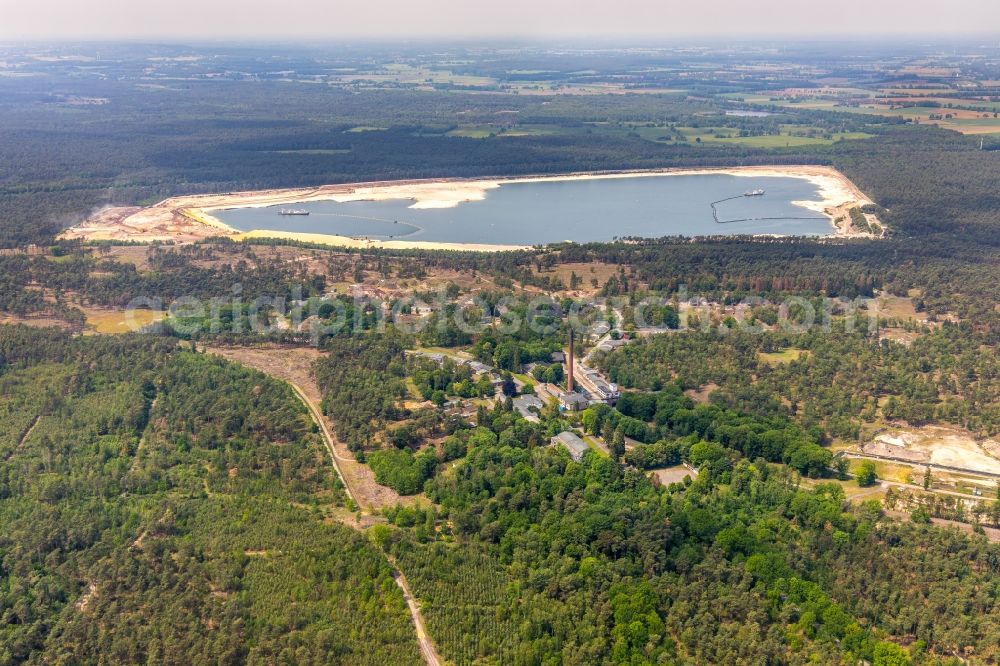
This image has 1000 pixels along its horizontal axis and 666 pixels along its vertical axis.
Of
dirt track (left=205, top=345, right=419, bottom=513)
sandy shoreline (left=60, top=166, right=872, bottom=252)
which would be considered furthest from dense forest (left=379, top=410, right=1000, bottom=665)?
sandy shoreline (left=60, top=166, right=872, bottom=252)

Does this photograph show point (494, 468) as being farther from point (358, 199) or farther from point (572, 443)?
point (358, 199)

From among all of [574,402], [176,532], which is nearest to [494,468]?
[574,402]

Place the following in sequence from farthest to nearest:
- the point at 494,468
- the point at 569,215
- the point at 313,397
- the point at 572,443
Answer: the point at 569,215, the point at 313,397, the point at 572,443, the point at 494,468

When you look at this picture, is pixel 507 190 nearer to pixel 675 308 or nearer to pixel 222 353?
pixel 675 308

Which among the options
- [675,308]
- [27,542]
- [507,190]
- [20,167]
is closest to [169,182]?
[20,167]

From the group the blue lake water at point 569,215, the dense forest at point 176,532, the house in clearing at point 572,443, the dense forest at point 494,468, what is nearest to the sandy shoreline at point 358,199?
the blue lake water at point 569,215

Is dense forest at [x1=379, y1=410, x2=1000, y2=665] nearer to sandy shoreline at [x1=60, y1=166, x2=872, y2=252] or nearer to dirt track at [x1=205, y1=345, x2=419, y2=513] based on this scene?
dirt track at [x1=205, y1=345, x2=419, y2=513]
